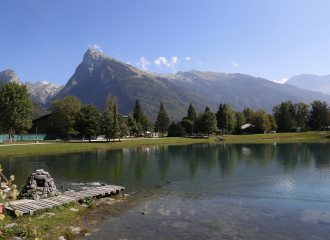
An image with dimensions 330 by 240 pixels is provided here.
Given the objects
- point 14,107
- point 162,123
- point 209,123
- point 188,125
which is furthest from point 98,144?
point 188,125

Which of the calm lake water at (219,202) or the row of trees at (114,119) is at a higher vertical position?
the row of trees at (114,119)

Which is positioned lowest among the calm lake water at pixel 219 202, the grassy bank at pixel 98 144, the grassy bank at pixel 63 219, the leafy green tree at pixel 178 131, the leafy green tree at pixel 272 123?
the calm lake water at pixel 219 202

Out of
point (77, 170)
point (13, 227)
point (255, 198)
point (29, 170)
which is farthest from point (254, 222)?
point (29, 170)

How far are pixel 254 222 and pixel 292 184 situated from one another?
1196cm

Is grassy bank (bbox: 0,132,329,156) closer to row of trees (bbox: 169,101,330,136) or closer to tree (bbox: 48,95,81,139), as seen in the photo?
tree (bbox: 48,95,81,139)

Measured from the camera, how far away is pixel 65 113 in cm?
8700

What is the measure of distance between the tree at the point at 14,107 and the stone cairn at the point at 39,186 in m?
64.5

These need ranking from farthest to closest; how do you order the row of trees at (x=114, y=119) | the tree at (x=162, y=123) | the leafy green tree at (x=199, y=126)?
the tree at (x=162, y=123)
the leafy green tree at (x=199, y=126)
the row of trees at (x=114, y=119)

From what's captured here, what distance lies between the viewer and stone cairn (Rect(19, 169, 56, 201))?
55.4 feet

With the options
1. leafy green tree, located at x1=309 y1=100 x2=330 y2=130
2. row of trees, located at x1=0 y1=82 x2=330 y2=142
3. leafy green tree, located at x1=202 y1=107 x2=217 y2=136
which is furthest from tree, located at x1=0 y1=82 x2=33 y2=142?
leafy green tree, located at x1=309 y1=100 x2=330 y2=130

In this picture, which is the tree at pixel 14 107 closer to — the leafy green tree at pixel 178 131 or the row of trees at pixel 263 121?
the leafy green tree at pixel 178 131

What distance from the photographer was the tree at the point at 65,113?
283 ft

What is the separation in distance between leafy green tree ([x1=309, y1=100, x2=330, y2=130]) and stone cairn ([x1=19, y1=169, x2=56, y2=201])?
134175 millimetres

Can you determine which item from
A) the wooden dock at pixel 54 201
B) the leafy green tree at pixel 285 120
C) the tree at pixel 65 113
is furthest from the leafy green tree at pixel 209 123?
the wooden dock at pixel 54 201
